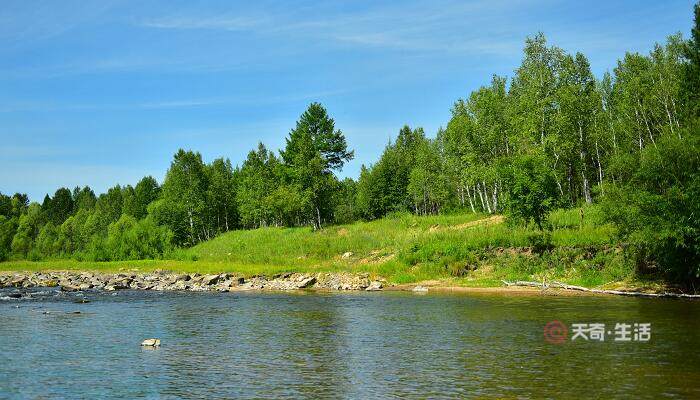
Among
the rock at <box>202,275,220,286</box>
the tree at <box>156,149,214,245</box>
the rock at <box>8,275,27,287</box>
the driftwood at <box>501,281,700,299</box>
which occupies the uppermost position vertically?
the tree at <box>156,149,214,245</box>

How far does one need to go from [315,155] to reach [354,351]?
69300 millimetres

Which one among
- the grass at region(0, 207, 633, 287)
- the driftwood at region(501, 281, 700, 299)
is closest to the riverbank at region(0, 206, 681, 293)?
the grass at region(0, 207, 633, 287)

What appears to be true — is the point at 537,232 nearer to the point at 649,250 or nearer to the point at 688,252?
the point at 649,250

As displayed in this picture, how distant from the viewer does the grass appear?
47312mm

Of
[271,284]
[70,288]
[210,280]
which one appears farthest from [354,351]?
[70,288]

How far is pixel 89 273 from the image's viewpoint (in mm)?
71625

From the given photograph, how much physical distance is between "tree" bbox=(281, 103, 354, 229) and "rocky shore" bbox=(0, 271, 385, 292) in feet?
96.0

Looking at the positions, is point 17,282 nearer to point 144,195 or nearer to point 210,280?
point 210,280

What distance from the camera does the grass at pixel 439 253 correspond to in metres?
47.3

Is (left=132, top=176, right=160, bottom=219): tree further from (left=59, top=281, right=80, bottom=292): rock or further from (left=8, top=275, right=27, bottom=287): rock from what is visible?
(left=59, top=281, right=80, bottom=292): rock
